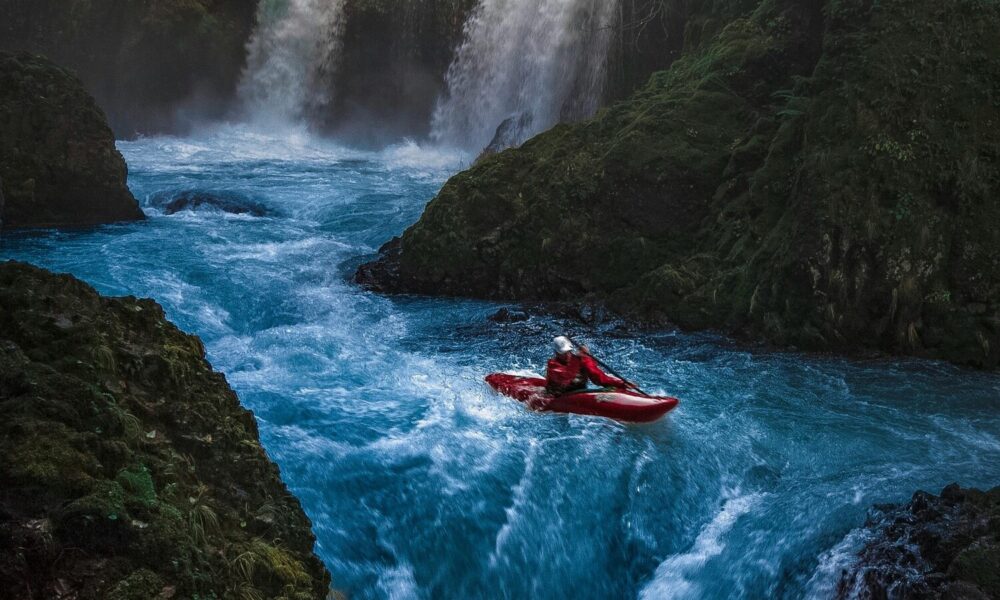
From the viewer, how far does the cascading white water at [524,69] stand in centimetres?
1633

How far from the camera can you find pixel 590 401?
754 centimetres

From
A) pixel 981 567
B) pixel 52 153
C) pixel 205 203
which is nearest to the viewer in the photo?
pixel 981 567

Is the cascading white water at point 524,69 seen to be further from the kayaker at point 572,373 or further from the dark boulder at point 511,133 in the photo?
the kayaker at point 572,373

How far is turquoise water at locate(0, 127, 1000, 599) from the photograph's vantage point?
5.59 meters

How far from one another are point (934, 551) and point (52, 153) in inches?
556

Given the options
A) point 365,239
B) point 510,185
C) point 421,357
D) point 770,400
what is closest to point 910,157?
point 770,400

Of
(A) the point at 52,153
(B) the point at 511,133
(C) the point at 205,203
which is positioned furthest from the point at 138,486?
(B) the point at 511,133

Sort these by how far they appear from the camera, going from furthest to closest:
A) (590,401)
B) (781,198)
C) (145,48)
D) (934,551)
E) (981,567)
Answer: (145,48)
(781,198)
(590,401)
(934,551)
(981,567)

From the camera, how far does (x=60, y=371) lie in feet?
12.2

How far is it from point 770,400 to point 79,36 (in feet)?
86.4

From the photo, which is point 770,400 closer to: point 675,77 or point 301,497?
point 301,497

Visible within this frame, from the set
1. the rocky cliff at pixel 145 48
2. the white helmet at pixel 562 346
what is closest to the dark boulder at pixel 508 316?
the white helmet at pixel 562 346

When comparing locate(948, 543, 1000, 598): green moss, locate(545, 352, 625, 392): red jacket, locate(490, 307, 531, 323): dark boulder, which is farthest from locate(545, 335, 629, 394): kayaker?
locate(948, 543, 1000, 598): green moss

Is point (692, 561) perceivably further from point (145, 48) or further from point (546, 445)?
point (145, 48)
